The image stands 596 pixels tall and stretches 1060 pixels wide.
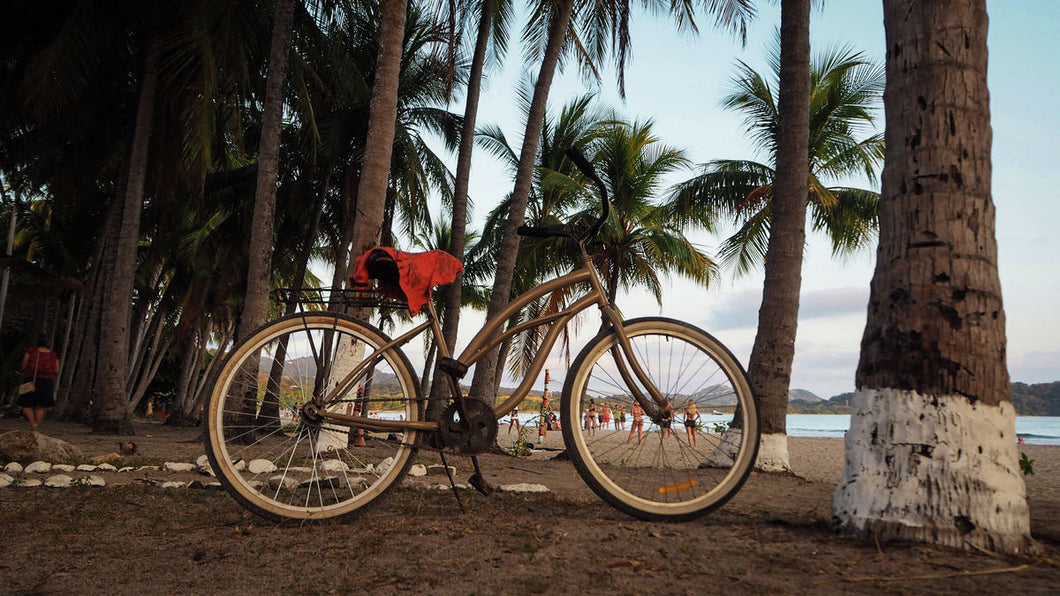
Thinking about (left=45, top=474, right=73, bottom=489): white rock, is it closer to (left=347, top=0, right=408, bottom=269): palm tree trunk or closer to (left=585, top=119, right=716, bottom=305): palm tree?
(left=347, top=0, right=408, bottom=269): palm tree trunk

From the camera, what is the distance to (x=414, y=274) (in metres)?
3.19

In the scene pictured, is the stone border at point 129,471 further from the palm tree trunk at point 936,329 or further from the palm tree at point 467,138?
the palm tree at point 467,138

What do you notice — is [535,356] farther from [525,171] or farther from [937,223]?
[525,171]

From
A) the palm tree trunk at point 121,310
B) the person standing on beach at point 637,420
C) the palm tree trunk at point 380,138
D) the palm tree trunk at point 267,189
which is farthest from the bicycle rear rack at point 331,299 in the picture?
the palm tree trunk at point 121,310

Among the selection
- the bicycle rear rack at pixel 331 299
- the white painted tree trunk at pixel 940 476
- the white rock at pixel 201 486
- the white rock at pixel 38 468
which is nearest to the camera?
the white painted tree trunk at pixel 940 476

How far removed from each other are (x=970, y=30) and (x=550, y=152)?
18992 mm

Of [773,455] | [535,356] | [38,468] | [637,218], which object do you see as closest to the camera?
[535,356]

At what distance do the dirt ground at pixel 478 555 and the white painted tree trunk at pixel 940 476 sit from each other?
9 cm

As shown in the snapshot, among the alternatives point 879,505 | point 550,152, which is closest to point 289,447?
point 879,505

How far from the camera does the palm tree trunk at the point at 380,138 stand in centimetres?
689

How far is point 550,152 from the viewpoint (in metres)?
21.5

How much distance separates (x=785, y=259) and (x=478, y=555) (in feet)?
17.3

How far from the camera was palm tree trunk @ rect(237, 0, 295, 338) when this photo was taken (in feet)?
31.7

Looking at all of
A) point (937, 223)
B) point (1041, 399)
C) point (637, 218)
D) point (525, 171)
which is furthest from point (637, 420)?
point (1041, 399)
